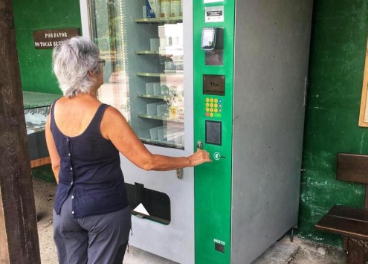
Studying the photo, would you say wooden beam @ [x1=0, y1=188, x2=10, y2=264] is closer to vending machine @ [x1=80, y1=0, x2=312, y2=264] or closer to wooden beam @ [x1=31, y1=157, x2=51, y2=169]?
vending machine @ [x1=80, y1=0, x2=312, y2=264]

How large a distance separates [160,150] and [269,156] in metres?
0.72

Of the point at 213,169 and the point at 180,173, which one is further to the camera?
the point at 180,173

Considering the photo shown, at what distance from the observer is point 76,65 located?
1675 mm

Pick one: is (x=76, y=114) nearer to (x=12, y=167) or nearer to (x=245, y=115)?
(x=12, y=167)

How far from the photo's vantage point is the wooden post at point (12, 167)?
142 cm

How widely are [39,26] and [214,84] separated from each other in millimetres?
2842

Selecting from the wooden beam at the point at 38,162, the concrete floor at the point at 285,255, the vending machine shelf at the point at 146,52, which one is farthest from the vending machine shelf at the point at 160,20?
the concrete floor at the point at 285,255

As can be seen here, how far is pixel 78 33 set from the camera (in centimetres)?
381

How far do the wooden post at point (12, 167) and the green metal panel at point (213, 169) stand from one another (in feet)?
3.38

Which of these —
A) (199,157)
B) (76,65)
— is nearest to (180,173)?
(199,157)

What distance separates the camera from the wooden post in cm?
142

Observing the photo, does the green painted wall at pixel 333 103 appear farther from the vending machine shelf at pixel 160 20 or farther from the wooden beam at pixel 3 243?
the wooden beam at pixel 3 243

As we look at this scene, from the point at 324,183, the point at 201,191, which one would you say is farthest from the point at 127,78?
the point at 324,183

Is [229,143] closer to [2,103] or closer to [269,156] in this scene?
[269,156]
